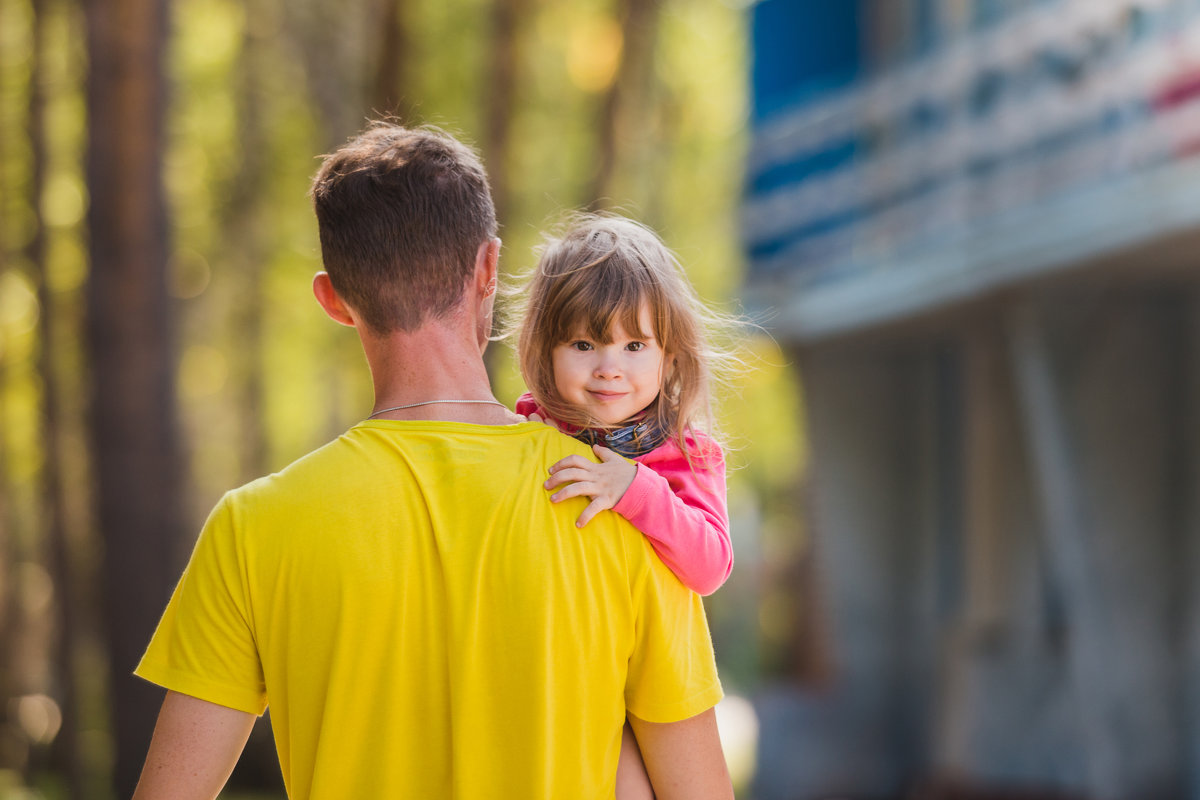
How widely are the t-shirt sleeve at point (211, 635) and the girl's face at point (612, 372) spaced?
0.78m

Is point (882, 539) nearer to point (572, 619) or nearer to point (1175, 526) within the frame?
point (1175, 526)

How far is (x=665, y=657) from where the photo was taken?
2.45 metres

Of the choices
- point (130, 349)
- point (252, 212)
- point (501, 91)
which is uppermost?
point (501, 91)

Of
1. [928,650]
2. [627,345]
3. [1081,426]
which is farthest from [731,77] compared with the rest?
[627,345]

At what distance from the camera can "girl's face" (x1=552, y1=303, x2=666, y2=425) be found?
282cm

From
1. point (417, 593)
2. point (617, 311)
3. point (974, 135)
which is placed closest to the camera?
point (417, 593)

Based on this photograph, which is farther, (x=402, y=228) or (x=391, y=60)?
(x=391, y=60)

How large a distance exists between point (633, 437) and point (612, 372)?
152 mm

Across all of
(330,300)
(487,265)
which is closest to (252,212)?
(330,300)

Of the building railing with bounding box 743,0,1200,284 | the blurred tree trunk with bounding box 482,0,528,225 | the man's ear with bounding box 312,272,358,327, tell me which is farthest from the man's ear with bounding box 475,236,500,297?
the blurred tree trunk with bounding box 482,0,528,225

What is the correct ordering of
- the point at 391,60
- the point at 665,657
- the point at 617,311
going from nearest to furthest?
1. the point at 665,657
2. the point at 617,311
3. the point at 391,60

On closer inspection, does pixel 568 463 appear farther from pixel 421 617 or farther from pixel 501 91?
pixel 501 91

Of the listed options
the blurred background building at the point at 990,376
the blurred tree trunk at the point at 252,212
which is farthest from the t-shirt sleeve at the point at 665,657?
the blurred tree trunk at the point at 252,212

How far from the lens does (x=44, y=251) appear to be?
685 inches
